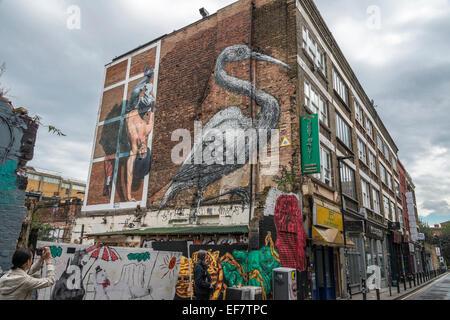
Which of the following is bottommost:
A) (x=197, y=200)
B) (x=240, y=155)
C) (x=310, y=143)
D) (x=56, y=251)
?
(x=56, y=251)

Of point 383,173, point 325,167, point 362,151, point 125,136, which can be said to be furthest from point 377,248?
point 125,136

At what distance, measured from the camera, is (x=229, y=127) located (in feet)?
49.1

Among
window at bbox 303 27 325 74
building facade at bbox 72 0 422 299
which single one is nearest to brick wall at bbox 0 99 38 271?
building facade at bbox 72 0 422 299

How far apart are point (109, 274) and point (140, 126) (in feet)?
41.0

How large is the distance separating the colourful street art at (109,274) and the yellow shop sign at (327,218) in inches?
257

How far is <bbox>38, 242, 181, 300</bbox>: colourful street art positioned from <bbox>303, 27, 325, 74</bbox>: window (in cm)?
1192

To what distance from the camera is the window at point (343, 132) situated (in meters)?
18.4

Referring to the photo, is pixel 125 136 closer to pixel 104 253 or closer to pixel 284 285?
pixel 104 253

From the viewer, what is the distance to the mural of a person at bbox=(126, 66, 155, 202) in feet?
58.3

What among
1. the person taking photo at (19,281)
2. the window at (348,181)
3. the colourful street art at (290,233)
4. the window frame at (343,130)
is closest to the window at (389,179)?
the window frame at (343,130)

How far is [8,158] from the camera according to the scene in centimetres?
662

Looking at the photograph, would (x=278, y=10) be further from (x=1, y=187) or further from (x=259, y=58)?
(x=1, y=187)

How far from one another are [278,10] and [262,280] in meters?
12.2
